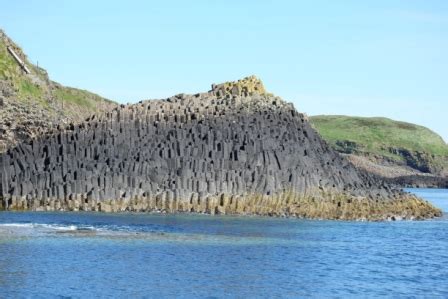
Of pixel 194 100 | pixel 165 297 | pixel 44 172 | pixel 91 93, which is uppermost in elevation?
pixel 91 93

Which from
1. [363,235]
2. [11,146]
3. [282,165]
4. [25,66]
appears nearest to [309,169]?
[282,165]

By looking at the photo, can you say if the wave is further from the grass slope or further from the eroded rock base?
the grass slope

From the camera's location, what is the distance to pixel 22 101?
343 feet

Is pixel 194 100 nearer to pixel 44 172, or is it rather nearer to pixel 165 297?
pixel 44 172

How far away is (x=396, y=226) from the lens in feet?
265

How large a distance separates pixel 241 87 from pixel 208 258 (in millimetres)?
51797

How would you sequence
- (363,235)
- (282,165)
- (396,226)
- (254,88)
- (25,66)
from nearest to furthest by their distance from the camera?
(363,235)
(396,226)
(282,165)
(254,88)
(25,66)

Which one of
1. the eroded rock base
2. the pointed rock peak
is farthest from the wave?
the pointed rock peak

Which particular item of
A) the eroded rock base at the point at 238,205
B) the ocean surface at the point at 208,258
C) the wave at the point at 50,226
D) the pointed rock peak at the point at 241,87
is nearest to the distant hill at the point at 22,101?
the pointed rock peak at the point at 241,87

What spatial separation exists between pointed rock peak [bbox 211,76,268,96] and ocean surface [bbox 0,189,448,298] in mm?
26901

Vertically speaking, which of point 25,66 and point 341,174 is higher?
point 25,66

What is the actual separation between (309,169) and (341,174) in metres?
4.96

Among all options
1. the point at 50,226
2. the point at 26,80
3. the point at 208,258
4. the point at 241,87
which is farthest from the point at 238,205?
the point at 26,80

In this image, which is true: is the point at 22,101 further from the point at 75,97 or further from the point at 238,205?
the point at 75,97
